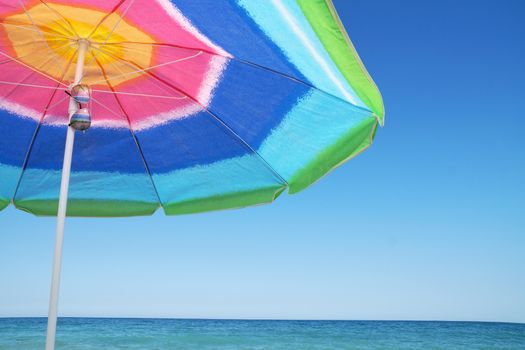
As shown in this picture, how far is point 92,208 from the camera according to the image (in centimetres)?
262

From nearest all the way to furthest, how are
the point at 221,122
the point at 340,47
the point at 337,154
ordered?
the point at 340,47
the point at 337,154
the point at 221,122

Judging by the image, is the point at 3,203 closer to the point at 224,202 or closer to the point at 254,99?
the point at 224,202

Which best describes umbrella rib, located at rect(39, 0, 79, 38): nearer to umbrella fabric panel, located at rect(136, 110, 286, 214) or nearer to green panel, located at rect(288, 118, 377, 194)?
umbrella fabric panel, located at rect(136, 110, 286, 214)

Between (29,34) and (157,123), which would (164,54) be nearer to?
(157,123)

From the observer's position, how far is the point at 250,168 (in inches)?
90.5

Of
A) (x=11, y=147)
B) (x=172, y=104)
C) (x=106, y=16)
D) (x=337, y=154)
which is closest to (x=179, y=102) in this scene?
(x=172, y=104)

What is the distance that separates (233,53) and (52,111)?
1099 mm

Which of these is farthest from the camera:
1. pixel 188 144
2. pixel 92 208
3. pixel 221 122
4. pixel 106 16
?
pixel 92 208

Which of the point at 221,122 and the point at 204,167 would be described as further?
the point at 204,167

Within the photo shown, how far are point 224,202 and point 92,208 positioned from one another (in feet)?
2.46

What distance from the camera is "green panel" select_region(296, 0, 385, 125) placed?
1561 mm

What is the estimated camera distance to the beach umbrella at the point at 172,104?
5.57ft

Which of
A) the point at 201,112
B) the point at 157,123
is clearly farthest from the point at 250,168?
the point at 157,123

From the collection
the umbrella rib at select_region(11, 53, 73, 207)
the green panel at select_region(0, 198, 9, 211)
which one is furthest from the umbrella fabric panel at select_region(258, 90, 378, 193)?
the green panel at select_region(0, 198, 9, 211)
